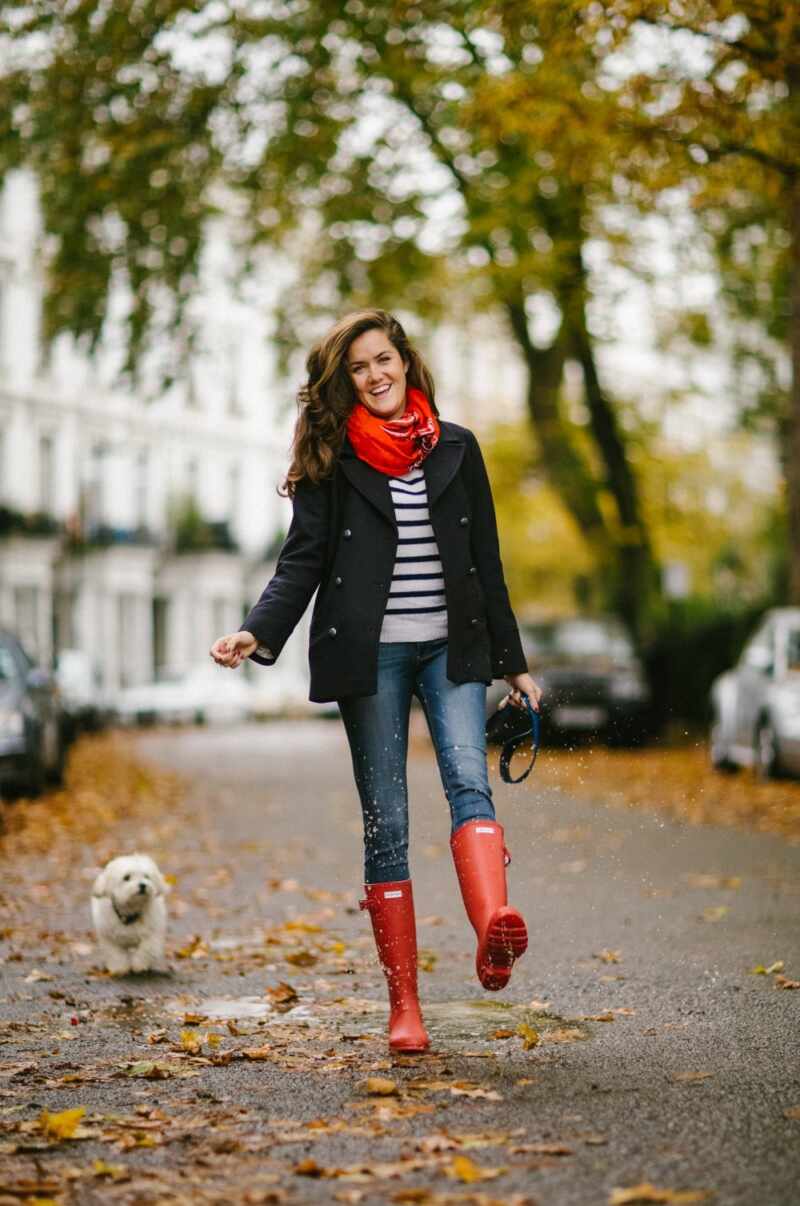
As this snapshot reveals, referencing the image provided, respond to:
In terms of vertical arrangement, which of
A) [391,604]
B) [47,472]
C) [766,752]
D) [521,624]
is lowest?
[766,752]

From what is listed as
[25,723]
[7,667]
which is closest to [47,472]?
[7,667]

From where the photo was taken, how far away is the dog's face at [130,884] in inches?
292

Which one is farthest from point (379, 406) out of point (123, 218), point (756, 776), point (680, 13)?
point (123, 218)

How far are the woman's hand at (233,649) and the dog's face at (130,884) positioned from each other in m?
2.19

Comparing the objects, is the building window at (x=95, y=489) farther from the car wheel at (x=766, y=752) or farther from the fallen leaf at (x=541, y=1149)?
the fallen leaf at (x=541, y=1149)

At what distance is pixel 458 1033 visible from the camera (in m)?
5.88

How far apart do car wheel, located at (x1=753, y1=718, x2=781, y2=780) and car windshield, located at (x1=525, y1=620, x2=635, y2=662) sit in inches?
293

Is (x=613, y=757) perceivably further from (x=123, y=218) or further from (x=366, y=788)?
(x=366, y=788)

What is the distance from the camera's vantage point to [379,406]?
565cm

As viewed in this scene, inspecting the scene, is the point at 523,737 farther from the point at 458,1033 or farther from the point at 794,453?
the point at 794,453

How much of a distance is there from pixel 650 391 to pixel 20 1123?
33.6m

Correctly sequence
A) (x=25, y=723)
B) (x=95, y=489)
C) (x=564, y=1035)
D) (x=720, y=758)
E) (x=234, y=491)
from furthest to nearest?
(x=234, y=491), (x=95, y=489), (x=720, y=758), (x=25, y=723), (x=564, y=1035)

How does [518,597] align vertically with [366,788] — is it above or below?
above

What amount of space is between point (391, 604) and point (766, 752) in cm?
1239
